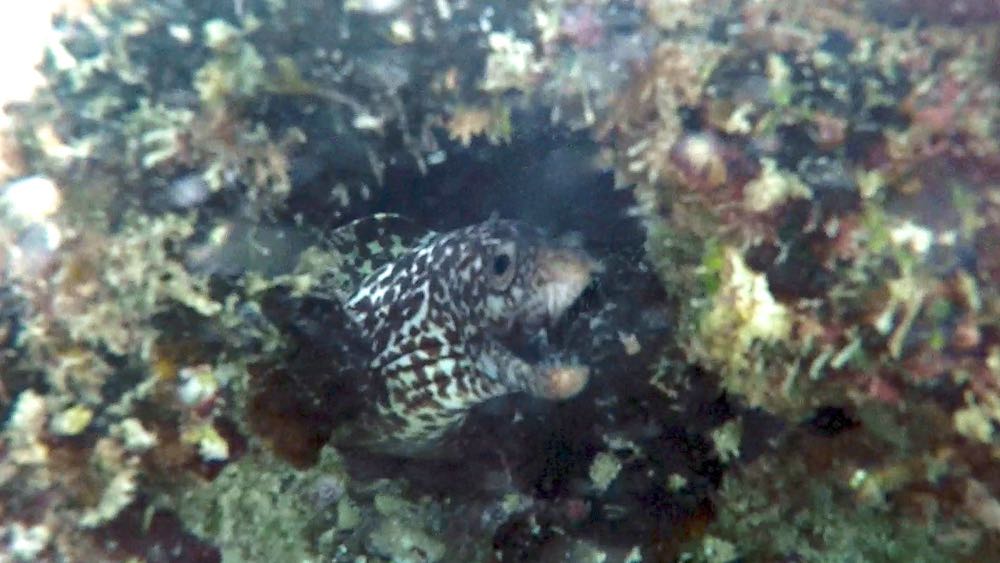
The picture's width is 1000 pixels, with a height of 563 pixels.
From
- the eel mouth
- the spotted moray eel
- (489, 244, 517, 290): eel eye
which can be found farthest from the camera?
(489, 244, 517, 290): eel eye

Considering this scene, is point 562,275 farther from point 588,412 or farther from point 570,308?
point 588,412

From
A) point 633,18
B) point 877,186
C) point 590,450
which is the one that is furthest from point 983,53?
point 590,450

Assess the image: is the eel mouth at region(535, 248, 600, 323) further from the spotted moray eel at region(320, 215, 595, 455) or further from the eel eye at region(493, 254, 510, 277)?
the eel eye at region(493, 254, 510, 277)

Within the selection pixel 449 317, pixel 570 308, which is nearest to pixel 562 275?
pixel 570 308

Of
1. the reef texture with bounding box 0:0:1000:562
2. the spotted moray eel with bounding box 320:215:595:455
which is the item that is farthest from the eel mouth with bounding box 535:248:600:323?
the reef texture with bounding box 0:0:1000:562

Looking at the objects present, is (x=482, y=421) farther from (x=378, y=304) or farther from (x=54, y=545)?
(x=54, y=545)

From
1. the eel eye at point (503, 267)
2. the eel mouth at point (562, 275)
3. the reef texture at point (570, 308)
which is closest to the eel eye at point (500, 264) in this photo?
the eel eye at point (503, 267)

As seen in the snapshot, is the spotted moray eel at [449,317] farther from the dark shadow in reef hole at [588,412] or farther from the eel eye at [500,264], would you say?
the dark shadow in reef hole at [588,412]
